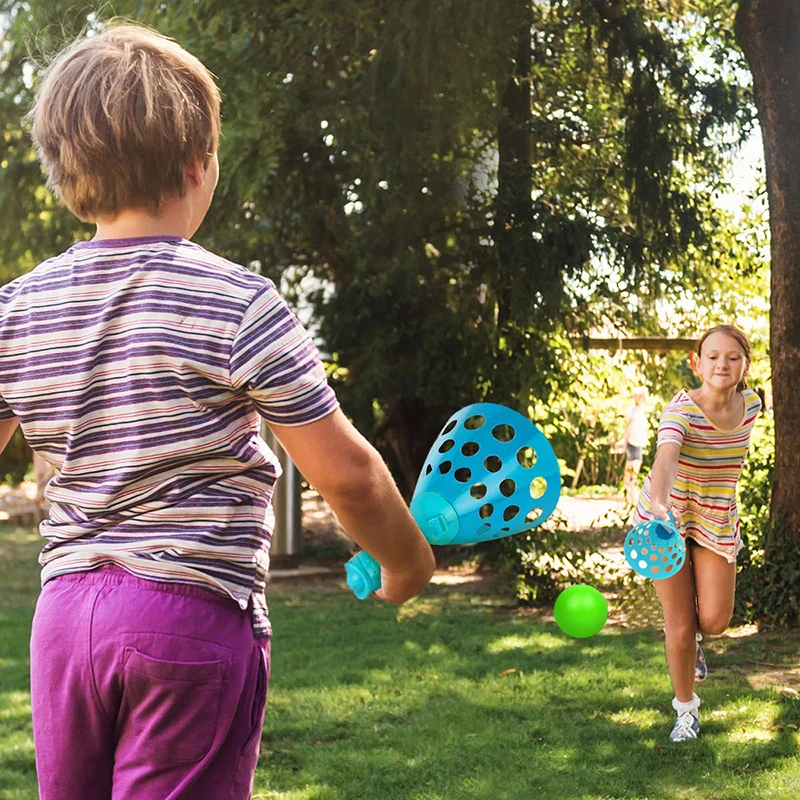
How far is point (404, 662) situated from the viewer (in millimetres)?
6355

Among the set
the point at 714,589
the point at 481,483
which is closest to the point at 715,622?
the point at 714,589

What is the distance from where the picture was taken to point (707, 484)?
180 inches

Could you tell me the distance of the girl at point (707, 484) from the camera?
4.45 metres

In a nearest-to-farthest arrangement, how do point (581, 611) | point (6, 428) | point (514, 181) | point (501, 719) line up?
point (6, 428) → point (581, 611) → point (501, 719) → point (514, 181)

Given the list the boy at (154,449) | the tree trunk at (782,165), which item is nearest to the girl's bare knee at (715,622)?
the tree trunk at (782,165)

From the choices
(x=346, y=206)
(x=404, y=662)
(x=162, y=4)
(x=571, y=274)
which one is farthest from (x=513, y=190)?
(x=404, y=662)

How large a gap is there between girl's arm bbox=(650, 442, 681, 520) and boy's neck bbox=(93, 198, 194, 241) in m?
2.75

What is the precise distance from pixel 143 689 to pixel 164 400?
38cm

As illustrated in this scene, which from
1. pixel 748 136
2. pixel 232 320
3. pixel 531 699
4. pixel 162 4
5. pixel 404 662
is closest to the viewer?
pixel 232 320

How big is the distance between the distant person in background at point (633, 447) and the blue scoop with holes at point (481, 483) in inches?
224

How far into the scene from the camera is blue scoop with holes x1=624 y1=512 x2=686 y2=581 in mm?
4012

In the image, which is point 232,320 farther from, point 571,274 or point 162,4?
point 571,274

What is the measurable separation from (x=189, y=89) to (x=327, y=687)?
4742 millimetres

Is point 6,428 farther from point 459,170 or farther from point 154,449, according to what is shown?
point 459,170
